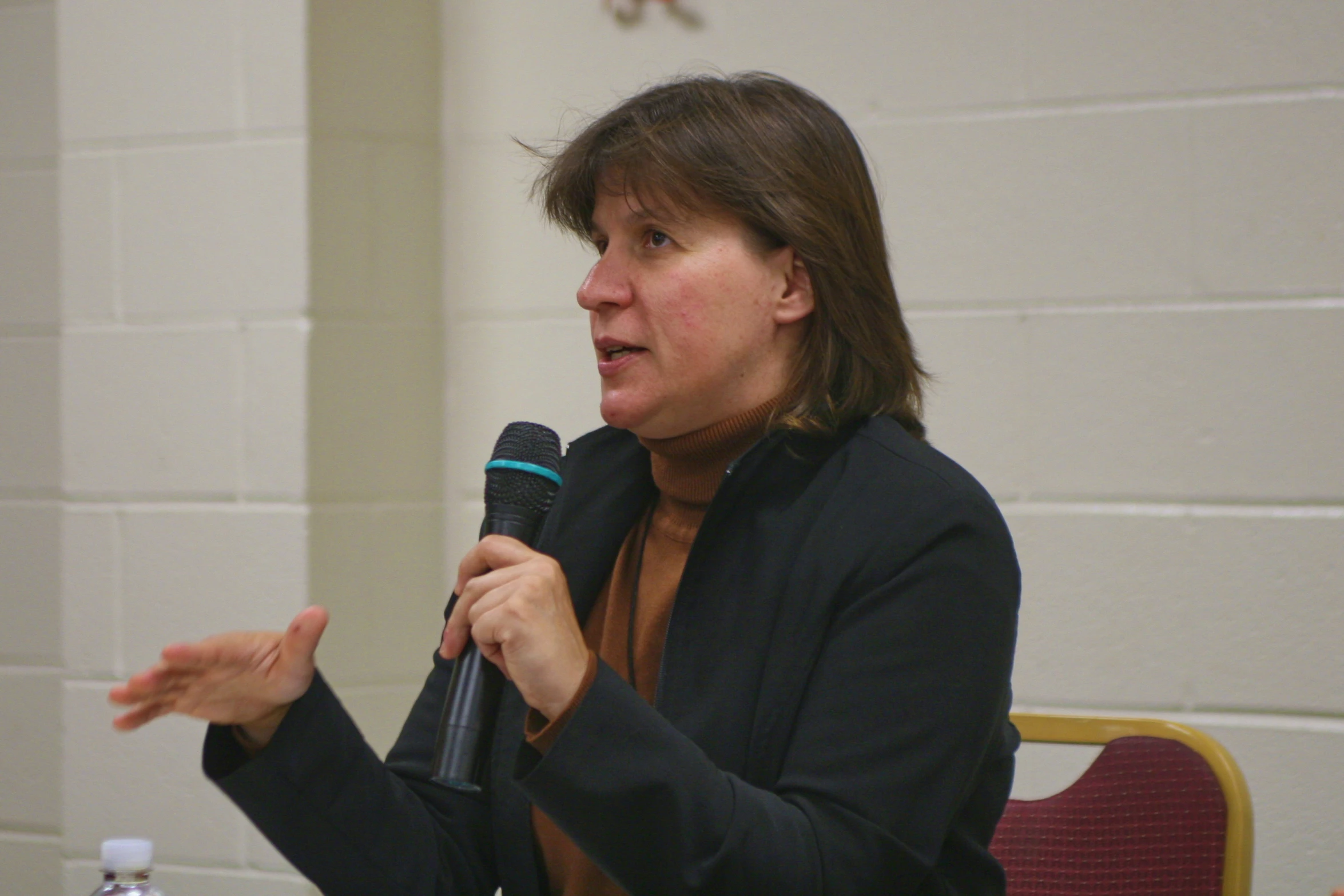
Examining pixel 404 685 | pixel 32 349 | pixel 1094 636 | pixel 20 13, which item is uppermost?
pixel 20 13

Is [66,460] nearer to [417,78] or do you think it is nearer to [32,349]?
[32,349]

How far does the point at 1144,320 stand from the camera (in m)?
1.99

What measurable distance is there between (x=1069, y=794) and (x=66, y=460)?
5.64 ft

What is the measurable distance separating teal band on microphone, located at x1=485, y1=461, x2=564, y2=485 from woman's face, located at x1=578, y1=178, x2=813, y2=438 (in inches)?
6.9

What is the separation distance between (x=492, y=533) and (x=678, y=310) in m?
0.30

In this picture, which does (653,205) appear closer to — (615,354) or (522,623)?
(615,354)

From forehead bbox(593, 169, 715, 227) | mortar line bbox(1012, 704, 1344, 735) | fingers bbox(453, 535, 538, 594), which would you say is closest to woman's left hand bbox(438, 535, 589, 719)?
fingers bbox(453, 535, 538, 594)

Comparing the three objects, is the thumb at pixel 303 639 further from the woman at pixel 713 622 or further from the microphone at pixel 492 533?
the microphone at pixel 492 533

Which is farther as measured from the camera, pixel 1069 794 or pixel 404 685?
pixel 404 685

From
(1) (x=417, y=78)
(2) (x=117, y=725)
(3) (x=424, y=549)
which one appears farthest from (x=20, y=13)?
(2) (x=117, y=725)

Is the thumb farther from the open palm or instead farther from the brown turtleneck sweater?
the brown turtleneck sweater

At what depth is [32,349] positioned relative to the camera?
8.24 feet

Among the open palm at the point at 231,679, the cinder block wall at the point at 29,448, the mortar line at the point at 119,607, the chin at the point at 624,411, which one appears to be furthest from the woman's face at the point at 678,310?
the cinder block wall at the point at 29,448

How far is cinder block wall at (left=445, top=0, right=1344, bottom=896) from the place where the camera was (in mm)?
1921
